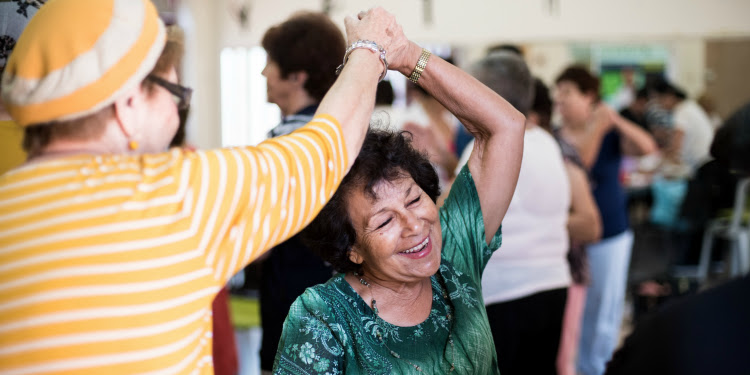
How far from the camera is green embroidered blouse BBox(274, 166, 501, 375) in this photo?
138cm

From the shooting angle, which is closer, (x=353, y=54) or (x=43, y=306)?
(x=43, y=306)

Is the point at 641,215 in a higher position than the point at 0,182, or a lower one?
lower

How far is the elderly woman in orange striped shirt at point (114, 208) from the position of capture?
88 centimetres

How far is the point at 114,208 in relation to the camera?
90 centimetres

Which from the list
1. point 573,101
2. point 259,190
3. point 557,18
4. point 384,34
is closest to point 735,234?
point 573,101

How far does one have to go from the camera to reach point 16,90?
0.94 m

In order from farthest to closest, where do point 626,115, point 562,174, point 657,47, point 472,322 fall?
point 657,47 < point 626,115 < point 562,174 < point 472,322

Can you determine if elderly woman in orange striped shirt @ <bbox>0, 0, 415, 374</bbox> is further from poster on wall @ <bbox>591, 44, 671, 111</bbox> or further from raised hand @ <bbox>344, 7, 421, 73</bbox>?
poster on wall @ <bbox>591, 44, 671, 111</bbox>

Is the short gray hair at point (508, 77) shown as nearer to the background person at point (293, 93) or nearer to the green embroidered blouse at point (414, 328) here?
the background person at point (293, 93)

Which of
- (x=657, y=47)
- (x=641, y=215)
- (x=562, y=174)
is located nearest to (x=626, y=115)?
(x=657, y=47)

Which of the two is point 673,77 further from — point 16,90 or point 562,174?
point 16,90

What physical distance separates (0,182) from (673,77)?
702 centimetres

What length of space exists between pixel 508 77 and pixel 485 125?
0.97 m

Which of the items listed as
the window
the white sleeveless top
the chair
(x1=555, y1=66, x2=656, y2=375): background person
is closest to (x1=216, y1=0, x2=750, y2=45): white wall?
the window
